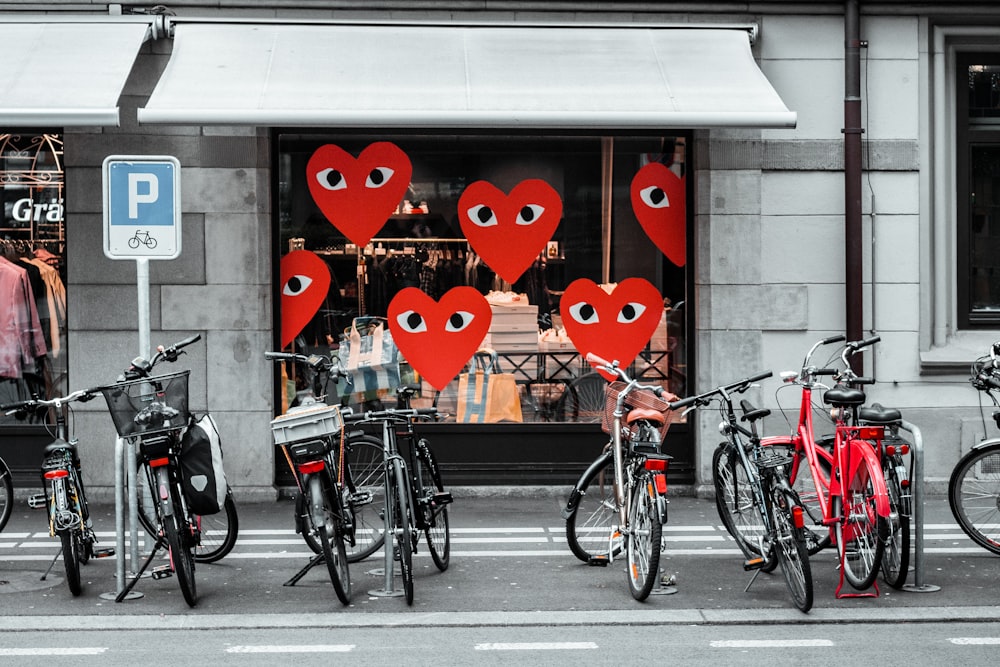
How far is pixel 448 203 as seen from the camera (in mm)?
10688

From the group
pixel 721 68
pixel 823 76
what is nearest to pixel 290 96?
pixel 721 68

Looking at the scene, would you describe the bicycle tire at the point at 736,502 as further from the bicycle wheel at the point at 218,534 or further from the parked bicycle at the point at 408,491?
the bicycle wheel at the point at 218,534

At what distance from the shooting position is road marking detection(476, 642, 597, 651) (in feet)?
20.7

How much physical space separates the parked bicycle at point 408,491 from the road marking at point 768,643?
176cm

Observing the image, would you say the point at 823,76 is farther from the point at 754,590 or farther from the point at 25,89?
the point at 25,89

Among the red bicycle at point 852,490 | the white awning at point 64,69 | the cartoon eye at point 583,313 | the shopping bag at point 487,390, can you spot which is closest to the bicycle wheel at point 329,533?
the red bicycle at point 852,490

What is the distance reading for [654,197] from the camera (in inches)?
421

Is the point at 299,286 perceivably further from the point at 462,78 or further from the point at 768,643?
the point at 768,643

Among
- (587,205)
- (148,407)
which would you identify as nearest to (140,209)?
(148,407)

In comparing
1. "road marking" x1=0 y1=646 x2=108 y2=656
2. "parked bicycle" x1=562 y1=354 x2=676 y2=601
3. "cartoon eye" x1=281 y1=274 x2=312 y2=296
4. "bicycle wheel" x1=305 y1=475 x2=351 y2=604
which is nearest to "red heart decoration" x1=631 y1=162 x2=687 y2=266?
"parked bicycle" x1=562 y1=354 x2=676 y2=601

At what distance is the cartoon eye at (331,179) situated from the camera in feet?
34.6

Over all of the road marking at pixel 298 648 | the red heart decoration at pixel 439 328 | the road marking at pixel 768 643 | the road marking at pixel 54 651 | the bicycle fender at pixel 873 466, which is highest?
the red heart decoration at pixel 439 328

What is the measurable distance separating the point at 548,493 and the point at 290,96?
3.85m

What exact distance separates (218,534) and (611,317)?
408 cm
